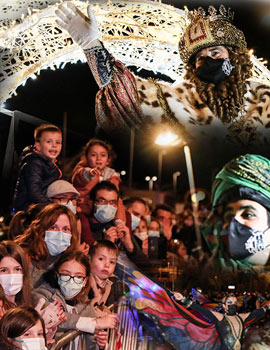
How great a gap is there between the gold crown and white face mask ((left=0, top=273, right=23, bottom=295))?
1666mm

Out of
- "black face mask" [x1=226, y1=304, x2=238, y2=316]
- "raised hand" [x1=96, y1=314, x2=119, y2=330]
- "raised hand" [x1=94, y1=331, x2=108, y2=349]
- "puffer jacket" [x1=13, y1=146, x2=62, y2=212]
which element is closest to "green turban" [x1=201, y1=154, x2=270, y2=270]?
"black face mask" [x1=226, y1=304, x2=238, y2=316]

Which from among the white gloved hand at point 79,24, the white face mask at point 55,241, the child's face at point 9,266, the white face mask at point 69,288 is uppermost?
the white gloved hand at point 79,24

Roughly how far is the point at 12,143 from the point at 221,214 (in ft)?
4.33

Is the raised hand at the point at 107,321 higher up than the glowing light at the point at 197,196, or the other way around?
the glowing light at the point at 197,196

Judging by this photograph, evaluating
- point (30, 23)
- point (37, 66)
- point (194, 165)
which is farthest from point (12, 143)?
point (194, 165)

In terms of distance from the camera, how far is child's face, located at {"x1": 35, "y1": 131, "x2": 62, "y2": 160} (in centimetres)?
337

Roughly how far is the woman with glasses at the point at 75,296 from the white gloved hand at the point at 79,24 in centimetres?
124

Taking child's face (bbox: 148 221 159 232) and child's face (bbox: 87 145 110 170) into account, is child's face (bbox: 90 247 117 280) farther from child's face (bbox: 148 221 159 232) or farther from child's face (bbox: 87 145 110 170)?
child's face (bbox: 87 145 110 170)

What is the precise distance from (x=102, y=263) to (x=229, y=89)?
1.31 meters

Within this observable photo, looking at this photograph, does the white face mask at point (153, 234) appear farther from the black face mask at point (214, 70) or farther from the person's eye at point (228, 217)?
the black face mask at point (214, 70)

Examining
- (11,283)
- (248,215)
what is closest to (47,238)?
(11,283)

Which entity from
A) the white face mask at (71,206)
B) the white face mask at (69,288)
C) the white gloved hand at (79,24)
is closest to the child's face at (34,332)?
the white face mask at (69,288)

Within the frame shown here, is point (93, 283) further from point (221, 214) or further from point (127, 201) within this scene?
point (221, 214)

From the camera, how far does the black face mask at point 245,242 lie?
352cm
